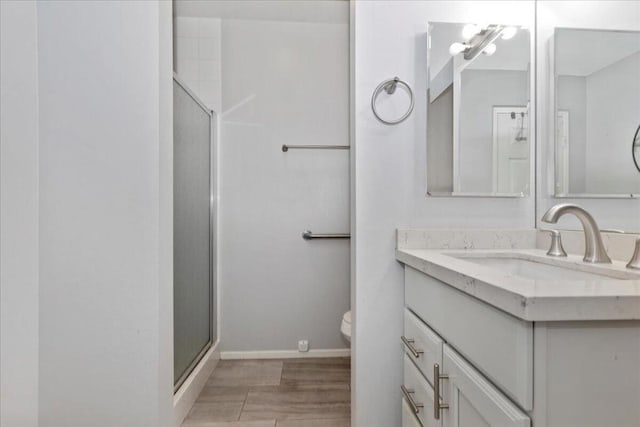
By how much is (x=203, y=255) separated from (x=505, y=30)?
193 cm

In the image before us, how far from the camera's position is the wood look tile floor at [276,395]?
157 cm

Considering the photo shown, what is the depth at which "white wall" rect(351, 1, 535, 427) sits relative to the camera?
51.2 inches

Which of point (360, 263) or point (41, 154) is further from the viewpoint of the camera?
point (360, 263)

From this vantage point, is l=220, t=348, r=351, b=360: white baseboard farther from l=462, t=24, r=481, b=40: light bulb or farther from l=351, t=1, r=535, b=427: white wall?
l=462, t=24, r=481, b=40: light bulb

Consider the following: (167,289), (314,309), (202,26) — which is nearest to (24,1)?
(167,289)

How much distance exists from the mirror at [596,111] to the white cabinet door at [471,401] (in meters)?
0.82

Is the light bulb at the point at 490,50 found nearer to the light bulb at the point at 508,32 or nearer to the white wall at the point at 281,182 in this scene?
the light bulb at the point at 508,32

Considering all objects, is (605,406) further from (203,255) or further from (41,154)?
(203,255)

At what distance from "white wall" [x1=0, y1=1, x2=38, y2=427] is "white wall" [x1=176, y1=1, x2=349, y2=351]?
1.19 metres

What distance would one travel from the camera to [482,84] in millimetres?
1330

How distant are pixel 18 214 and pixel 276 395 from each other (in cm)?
146

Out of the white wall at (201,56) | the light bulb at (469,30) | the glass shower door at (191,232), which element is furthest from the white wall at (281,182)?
the light bulb at (469,30)

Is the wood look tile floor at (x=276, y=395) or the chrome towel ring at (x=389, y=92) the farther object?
the wood look tile floor at (x=276, y=395)

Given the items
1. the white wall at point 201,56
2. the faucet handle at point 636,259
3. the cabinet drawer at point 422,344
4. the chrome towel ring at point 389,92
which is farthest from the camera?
the white wall at point 201,56
